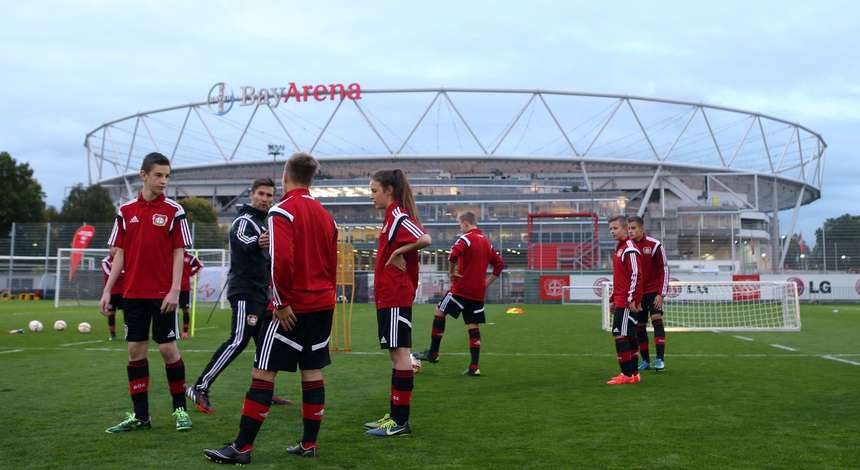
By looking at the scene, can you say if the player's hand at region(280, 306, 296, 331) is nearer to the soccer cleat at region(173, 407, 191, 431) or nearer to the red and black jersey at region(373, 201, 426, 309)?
the red and black jersey at region(373, 201, 426, 309)

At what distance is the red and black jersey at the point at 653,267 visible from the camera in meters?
8.77

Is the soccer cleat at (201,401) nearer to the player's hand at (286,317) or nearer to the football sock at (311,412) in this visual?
the football sock at (311,412)

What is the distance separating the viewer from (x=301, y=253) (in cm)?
425

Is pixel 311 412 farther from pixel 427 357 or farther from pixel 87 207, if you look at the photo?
pixel 87 207

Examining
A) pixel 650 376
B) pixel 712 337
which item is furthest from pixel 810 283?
pixel 650 376

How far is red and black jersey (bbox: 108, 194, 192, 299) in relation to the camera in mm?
5035

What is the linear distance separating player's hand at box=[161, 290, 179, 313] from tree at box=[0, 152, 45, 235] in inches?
2031

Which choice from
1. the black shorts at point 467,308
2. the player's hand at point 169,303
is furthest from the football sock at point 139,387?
the black shorts at point 467,308

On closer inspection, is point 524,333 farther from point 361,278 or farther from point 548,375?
point 361,278

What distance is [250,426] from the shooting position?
411cm

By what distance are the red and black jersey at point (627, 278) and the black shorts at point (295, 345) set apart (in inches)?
161

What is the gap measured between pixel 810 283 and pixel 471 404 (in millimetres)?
34585

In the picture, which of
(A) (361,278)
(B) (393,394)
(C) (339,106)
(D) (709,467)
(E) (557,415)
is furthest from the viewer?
(C) (339,106)

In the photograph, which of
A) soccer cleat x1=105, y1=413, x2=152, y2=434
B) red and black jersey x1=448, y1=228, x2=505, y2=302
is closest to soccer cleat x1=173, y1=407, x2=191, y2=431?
soccer cleat x1=105, y1=413, x2=152, y2=434
